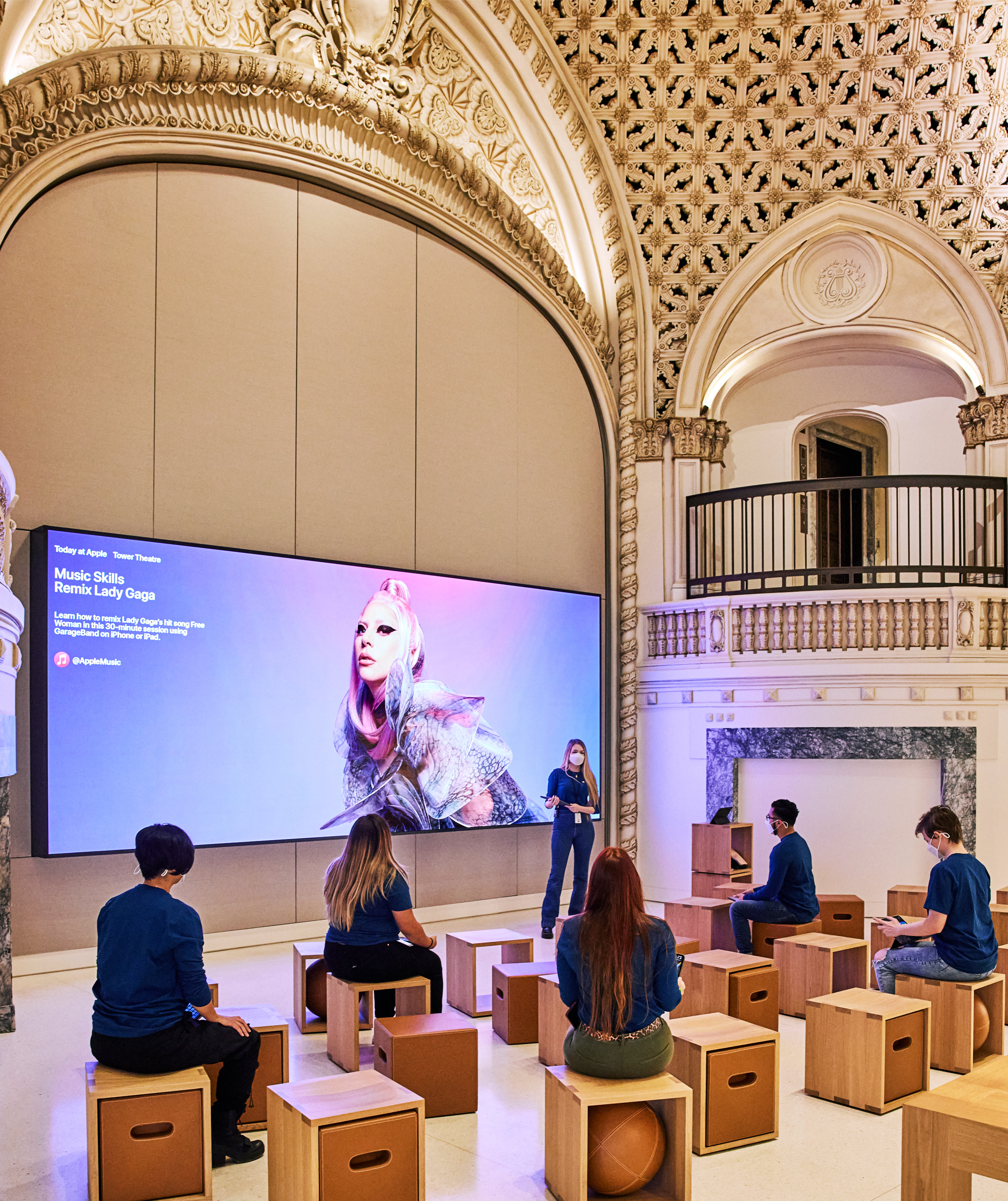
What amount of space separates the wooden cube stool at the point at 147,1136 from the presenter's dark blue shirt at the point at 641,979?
1239 millimetres

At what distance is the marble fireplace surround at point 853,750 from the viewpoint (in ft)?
29.5

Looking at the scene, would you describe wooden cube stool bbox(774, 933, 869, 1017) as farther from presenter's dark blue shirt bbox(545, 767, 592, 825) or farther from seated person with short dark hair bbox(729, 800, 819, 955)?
presenter's dark blue shirt bbox(545, 767, 592, 825)

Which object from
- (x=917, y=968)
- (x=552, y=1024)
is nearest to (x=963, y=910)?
(x=917, y=968)

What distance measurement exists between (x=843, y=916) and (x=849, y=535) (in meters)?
6.49

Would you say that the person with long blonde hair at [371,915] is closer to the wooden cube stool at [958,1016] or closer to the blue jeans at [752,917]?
the wooden cube stool at [958,1016]

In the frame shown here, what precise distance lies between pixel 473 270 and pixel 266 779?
4844mm

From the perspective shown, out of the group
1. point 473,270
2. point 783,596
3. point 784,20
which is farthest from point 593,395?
point 784,20

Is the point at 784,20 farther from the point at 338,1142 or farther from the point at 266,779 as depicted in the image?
the point at 338,1142

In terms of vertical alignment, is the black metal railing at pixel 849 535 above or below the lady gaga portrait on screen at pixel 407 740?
above

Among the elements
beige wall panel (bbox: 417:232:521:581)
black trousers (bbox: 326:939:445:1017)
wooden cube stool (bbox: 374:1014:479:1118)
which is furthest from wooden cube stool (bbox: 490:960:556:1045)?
beige wall panel (bbox: 417:232:521:581)

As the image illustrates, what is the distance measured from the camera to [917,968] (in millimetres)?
5242

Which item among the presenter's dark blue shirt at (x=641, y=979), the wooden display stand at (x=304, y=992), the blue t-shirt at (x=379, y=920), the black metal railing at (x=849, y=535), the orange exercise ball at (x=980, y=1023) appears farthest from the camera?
the black metal railing at (x=849, y=535)

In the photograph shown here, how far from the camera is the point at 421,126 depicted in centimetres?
906

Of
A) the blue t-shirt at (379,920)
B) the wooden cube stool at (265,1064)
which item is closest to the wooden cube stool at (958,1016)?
the blue t-shirt at (379,920)
